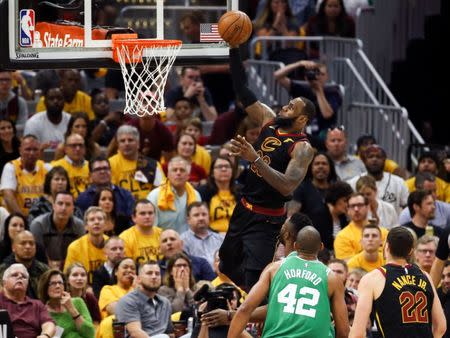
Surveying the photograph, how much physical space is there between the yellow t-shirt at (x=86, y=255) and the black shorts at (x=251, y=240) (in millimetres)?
3348

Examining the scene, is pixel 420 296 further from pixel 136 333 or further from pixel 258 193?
pixel 136 333

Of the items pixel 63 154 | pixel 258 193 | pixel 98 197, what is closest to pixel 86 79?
pixel 63 154

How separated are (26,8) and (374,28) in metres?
9.15

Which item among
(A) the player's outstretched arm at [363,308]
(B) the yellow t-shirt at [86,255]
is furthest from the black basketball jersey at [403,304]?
(B) the yellow t-shirt at [86,255]

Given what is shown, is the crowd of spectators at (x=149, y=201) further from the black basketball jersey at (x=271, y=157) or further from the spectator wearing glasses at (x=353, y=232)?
the black basketball jersey at (x=271, y=157)

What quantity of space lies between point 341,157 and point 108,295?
14.8ft

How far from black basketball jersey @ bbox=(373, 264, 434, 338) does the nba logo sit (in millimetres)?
3687

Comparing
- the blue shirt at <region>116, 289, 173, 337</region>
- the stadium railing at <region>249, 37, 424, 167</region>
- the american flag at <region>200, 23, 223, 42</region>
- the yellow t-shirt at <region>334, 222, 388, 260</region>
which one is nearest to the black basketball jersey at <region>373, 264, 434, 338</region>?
the american flag at <region>200, 23, 223, 42</region>

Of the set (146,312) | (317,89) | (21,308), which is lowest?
(146,312)

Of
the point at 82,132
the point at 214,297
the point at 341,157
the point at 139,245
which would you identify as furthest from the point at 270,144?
the point at 341,157

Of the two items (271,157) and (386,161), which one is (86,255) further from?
A: (386,161)

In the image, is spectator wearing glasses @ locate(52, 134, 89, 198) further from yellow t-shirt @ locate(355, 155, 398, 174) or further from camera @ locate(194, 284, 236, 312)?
camera @ locate(194, 284, 236, 312)

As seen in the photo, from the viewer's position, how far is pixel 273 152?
11.3 m

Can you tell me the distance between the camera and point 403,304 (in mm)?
10438
